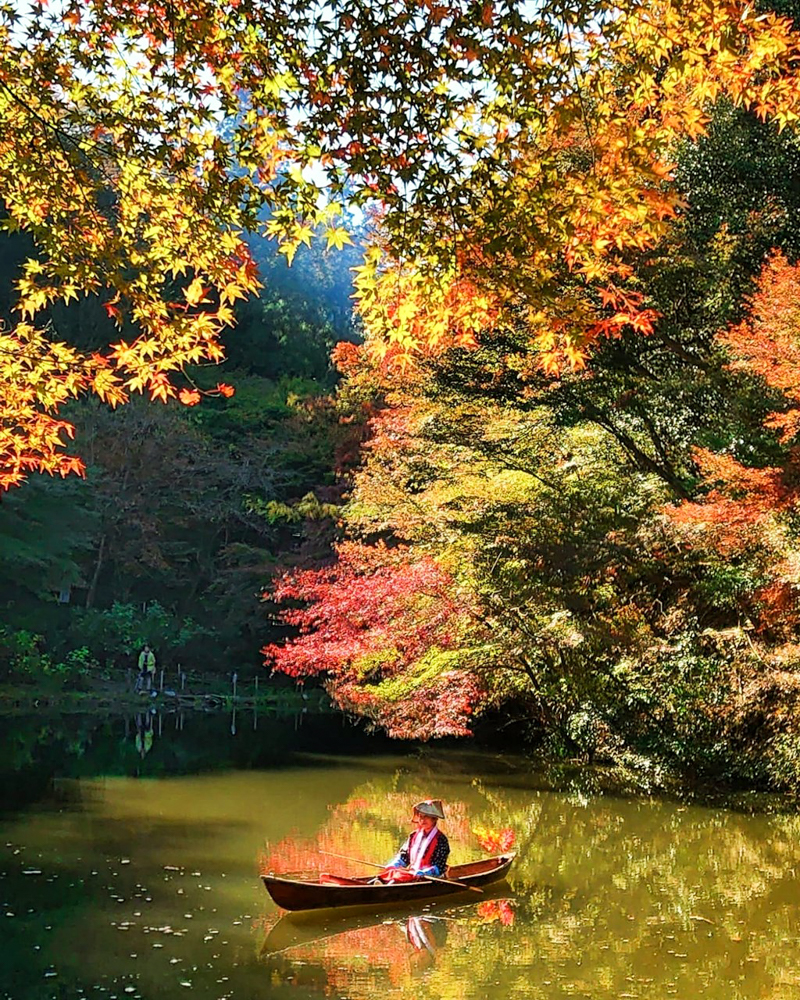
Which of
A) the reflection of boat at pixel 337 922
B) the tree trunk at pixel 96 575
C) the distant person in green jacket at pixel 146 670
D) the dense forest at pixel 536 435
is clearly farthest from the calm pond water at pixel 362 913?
the tree trunk at pixel 96 575

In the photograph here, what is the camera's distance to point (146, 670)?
22500mm

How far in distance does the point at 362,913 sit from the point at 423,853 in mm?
669

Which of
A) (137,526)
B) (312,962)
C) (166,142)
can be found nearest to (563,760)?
(312,962)

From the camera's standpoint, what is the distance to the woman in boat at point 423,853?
821 centimetres

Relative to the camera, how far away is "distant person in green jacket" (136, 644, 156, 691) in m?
22.2

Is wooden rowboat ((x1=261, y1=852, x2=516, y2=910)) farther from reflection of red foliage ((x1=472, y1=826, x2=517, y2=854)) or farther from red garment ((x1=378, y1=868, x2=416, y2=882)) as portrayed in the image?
reflection of red foliage ((x1=472, y1=826, x2=517, y2=854))

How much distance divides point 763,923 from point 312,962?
3226 mm

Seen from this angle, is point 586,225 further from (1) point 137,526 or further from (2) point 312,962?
(1) point 137,526

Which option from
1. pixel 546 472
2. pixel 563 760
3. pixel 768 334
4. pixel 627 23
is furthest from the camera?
pixel 563 760

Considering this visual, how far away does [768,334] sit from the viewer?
9.13 meters

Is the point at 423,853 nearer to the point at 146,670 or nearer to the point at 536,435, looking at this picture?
the point at 536,435

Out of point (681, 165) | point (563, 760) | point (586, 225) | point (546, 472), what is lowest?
point (563, 760)

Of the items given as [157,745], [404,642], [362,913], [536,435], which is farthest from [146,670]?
[362,913]

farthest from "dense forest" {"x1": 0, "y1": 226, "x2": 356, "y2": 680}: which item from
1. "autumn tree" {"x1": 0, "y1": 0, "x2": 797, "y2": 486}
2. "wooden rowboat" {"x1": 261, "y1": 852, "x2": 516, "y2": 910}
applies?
"autumn tree" {"x1": 0, "y1": 0, "x2": 797, "y2": 486}
